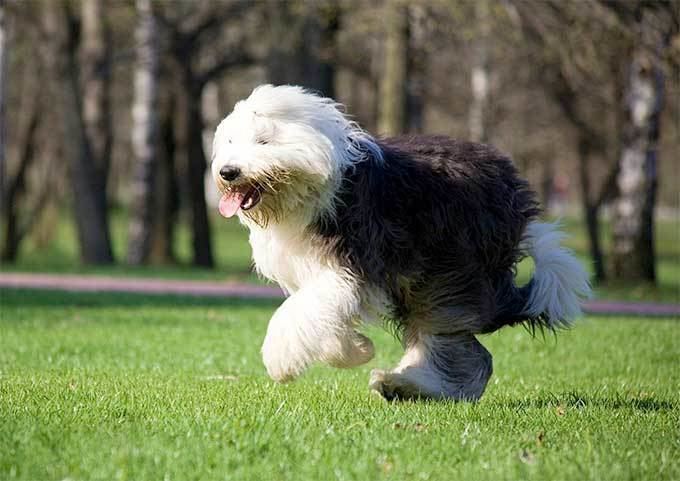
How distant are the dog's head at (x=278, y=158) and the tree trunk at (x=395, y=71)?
14.0 meters

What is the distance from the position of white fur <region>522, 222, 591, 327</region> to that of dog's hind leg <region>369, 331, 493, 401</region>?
0.55 meters

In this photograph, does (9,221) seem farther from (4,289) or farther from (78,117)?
(4,289)

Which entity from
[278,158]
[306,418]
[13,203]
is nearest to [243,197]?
[278,158]

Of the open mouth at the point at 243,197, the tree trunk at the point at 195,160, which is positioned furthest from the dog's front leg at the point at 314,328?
the tree trunk at the point at 195,160

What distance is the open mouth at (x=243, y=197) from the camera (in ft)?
21.9

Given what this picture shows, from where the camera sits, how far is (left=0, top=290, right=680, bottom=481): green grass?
509 cm

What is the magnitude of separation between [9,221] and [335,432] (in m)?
23.7

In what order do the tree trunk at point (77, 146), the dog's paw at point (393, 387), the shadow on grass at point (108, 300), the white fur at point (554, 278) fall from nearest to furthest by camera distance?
the dog's paw at point (393, 387) → the white fur at point (554, 278) → the shadow on grass at point (108, 300) → the tree trunk at point (77, 146)

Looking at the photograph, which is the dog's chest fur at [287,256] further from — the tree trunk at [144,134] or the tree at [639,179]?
the tree trunk at [144,134]

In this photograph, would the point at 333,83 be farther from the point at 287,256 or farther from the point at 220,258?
the point at 287,256

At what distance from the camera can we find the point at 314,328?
6461 millimetres

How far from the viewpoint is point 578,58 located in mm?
19625

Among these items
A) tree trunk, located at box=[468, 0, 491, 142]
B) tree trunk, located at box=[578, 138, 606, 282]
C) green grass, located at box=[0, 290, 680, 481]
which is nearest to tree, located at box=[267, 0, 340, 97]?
tree trunk, located at box=[468, 0, 491, 142]

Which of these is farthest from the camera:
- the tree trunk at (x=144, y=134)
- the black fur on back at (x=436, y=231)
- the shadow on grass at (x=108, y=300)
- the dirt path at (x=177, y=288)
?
the tree trunk at (x=144, y=134)
